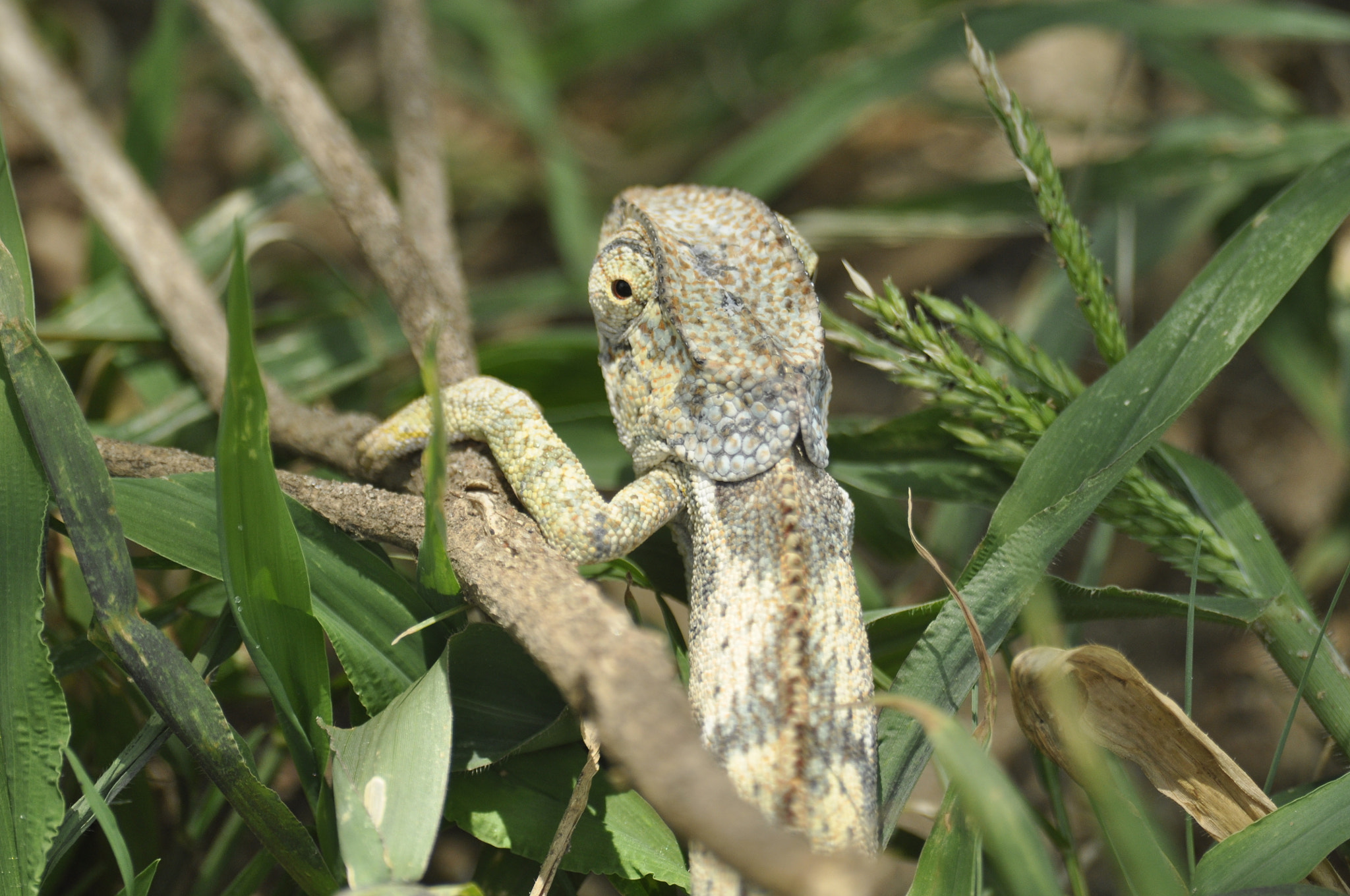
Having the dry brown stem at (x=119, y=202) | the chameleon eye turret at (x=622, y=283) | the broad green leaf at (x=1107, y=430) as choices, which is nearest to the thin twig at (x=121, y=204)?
the dry brown stem at (x=119, y=202)

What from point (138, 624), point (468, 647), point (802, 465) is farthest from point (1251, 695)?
point (138, 624)

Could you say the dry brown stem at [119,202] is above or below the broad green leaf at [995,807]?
above

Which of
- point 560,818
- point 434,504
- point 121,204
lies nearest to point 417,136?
point 121,204

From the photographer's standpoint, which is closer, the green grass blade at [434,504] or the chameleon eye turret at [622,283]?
the green grass blade at [434,504]

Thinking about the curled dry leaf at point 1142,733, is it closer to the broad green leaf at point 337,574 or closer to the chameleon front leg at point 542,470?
the chameleon front leg at point 542,470

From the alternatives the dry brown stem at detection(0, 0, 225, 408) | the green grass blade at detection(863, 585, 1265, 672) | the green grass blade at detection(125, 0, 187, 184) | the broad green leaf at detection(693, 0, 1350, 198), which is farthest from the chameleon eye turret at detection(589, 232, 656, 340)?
the green grass blade at detection(125, 0, 187, 184)

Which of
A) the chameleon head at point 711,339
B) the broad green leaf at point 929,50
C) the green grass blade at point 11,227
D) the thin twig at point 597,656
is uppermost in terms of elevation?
the broad green leaf at point 929,50

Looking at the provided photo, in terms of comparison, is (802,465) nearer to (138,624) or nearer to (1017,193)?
(138,624)

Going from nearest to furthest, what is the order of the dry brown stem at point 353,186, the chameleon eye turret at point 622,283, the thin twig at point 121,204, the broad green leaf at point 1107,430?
1. the broad green leaf at point 1107,430
2. the chameleon eye turret at point 622,283
3. the dry brown stem at point 353,186
4. the thin twig at point 121,204
